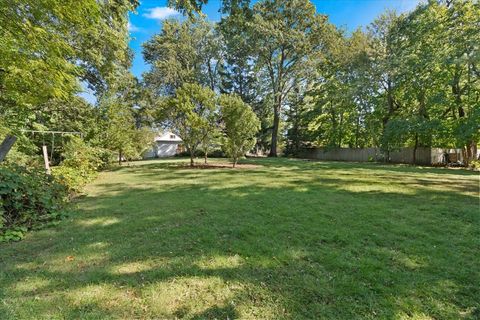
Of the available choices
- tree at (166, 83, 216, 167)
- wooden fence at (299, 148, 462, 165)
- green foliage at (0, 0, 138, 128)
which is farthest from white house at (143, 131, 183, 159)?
green foliage at (0, 0, 138, 128)

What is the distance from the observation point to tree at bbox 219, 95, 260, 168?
14.3m

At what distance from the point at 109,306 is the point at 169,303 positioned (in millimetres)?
491

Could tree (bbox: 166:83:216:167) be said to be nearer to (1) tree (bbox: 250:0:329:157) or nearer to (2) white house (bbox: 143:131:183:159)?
(1) tree (bbox: 250:0:329:157)

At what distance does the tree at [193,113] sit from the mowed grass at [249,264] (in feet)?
31.3

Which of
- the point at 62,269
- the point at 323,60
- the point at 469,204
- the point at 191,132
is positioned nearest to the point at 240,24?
the point at 62,269

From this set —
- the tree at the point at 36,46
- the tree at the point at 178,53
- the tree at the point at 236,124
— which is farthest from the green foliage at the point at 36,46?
the tree at the point at 178,53

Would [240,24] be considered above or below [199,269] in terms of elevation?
above

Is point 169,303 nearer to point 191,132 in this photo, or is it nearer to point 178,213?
point 178,213

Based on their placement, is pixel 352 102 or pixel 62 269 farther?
pixel 352 102

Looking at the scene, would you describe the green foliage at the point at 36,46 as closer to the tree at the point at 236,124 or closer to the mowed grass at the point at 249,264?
the mowed grass at the point at 249,264

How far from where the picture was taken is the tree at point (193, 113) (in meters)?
14.3

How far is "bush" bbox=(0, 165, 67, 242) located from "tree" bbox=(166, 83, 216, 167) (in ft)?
30.9

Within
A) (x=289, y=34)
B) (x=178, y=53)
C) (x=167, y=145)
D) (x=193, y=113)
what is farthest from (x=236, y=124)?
(x=167, y=145)

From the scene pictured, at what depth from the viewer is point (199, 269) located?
2.82 metres
